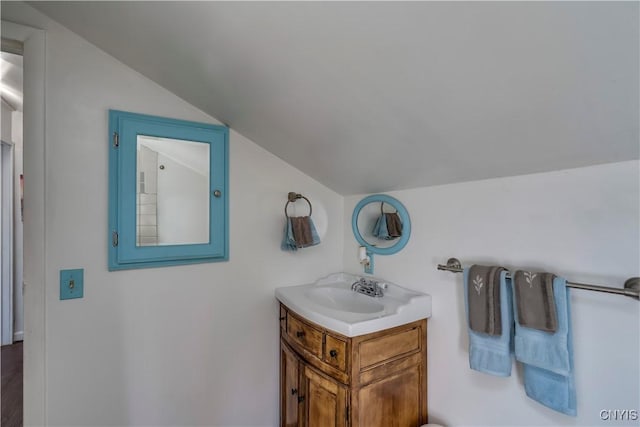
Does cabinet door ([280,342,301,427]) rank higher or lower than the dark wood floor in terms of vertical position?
higher

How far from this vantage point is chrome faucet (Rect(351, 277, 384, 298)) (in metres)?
1.59

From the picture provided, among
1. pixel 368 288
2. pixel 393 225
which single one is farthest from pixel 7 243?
pixel 393 225

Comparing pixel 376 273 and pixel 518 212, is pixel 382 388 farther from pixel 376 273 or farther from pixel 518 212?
pixel 518 212

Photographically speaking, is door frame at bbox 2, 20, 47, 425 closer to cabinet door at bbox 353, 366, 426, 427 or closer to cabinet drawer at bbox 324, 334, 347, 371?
cabinet drawer at bbox 324, 334, 347, 371

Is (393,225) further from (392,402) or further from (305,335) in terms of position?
(392,402)

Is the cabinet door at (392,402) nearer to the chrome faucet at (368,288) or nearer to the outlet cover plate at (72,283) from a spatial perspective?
the chrome faucet at (368,288)

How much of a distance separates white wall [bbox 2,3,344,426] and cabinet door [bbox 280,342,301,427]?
91 millimetres

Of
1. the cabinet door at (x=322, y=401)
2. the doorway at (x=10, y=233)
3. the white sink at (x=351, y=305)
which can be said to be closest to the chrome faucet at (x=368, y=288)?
the white sink at (x=351, y=305)

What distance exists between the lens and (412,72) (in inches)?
33.4

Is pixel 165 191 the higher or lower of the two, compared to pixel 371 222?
higher

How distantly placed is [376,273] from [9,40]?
205 centimetres

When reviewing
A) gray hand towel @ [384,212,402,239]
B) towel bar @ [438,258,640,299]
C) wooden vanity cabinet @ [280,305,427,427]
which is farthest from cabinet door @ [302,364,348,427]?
towel bar @ [438,258,640,299]

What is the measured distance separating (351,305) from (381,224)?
0.53 metres

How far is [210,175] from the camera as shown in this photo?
155cm
